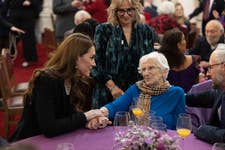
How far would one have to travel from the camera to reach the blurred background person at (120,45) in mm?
3428

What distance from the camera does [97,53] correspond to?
11.4ft

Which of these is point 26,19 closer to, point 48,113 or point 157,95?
point 157,95

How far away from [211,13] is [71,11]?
272 cm

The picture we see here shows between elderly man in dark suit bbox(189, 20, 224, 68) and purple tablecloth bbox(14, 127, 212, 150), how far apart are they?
2.94m

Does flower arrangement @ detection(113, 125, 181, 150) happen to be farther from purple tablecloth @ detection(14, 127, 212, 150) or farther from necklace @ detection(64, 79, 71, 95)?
necklace @ detection(64, 79, 71, 95)

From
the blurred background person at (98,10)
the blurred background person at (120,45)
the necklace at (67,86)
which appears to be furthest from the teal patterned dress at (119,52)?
the blurred background person at (98,10)

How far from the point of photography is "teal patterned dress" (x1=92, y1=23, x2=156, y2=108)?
11.3 ft

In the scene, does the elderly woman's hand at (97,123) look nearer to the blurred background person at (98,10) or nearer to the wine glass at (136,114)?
the wine glass at (136,114)

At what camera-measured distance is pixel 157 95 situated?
116 inches

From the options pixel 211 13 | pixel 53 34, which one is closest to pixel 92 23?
pixel 53 34

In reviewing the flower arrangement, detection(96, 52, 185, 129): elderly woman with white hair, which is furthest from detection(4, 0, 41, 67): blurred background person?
the flower arrangement

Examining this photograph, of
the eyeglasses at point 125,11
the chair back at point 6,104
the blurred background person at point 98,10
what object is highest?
the blurred background person at point 98,10

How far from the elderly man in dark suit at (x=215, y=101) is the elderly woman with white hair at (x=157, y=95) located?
0.59ft

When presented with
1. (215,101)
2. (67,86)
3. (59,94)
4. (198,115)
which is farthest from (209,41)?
(59,94)
